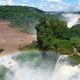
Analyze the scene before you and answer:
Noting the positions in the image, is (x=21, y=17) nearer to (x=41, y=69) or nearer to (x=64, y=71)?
(x=41, y=69)

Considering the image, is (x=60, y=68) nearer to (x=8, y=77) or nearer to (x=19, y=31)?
(x=8, y=77)

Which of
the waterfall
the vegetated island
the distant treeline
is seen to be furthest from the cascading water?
the distant treeline

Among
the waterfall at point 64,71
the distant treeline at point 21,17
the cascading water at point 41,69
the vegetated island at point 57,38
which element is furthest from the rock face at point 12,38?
the waterfall at point 64,71

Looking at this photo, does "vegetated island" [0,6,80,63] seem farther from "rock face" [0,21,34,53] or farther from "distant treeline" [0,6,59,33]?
"distant treeline" [0,6,59,33]

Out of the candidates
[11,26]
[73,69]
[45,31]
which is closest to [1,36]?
[11,26]

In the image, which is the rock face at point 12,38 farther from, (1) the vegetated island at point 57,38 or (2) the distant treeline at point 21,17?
(1) the vegetated island at point 57,38

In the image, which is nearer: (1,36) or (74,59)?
(74,59)
